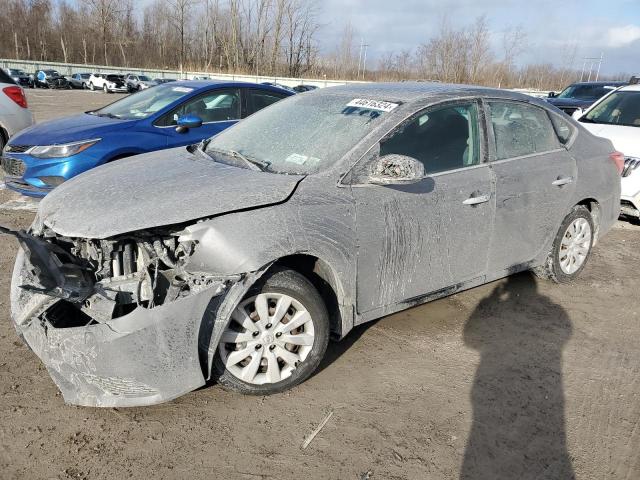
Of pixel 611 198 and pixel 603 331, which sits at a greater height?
pixel 611 198

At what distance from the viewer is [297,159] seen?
3.29 metres

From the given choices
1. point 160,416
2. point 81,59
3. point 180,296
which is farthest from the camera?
point 81,59

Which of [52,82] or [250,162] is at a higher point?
[250,162]

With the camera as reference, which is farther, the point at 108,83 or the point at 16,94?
the point at 108,83

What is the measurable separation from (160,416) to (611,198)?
434cm

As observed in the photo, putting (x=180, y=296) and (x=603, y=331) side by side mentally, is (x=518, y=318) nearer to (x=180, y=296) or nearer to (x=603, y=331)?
(x=603, y=331)

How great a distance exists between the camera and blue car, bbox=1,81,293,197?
5.51 metres

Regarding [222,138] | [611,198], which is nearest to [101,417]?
[222,138]

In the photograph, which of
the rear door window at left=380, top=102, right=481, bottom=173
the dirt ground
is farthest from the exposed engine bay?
the rear door window at left=380, top=102, right=481, bottom=173

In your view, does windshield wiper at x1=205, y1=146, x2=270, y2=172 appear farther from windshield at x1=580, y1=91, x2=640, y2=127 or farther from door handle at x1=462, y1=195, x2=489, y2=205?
windshield at x1=580, y1=91, x2=640, y2=127

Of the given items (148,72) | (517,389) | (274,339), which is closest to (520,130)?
(517,389)

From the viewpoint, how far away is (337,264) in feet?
9.78

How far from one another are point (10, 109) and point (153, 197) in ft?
21.6

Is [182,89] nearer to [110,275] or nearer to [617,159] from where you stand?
[110,275]
